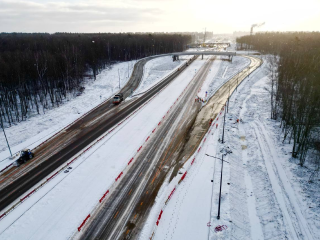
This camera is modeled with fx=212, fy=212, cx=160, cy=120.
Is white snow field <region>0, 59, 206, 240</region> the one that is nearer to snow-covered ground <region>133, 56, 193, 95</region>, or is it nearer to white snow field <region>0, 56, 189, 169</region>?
white snow field <region>0, 56, 189, 169</region>

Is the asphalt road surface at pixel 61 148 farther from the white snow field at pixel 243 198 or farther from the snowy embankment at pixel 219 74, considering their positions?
the snowy embankment at pixel 219 74

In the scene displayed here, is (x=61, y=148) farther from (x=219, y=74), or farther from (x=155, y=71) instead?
(x=219, y=74)

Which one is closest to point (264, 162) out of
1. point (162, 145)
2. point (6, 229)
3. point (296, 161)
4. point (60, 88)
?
point (296, 161)

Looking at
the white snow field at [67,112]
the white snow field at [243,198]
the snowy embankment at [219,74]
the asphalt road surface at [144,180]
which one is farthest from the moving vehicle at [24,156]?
the snowy embankment at [219,74]

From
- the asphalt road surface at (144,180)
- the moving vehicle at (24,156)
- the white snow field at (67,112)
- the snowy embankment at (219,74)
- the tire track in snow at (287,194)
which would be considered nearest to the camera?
the asphalt road surface at (144,180)

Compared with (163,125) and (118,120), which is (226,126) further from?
(118,120)

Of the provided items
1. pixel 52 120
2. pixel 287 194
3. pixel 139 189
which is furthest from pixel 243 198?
pixel 52 120
